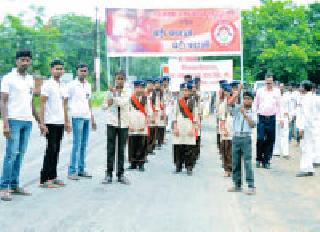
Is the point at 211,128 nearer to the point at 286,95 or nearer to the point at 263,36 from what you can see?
the point at 286,95

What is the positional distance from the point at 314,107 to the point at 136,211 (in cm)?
551

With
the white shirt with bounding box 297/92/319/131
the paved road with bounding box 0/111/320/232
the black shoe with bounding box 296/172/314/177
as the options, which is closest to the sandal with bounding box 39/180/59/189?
the paved road with bounding box 0/111/320/232

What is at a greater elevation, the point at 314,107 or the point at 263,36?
the point at 263,36

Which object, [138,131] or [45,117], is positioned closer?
[45,117]

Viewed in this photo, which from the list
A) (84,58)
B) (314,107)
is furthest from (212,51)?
(84,58)

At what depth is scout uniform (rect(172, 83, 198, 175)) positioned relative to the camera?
12.4 metres

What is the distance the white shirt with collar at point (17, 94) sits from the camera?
887 cm

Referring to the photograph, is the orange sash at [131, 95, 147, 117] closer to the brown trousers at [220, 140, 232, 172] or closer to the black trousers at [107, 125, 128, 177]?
the brown trousers at [220, 140, 232, 172]

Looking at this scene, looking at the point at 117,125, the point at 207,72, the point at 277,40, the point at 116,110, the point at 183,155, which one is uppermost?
the point at 277,40

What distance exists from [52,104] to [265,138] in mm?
5371

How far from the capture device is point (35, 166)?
13039 millimetres

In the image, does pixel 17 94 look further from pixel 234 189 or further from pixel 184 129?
pixel 184 129

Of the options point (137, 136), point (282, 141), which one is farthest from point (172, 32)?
point (137, 136)

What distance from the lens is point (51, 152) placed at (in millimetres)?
10086
